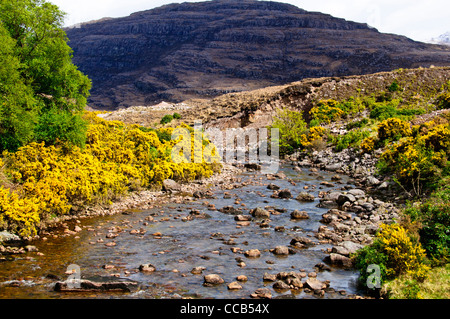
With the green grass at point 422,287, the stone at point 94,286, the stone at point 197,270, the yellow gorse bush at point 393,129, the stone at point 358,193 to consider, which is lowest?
the stone at point 197,270

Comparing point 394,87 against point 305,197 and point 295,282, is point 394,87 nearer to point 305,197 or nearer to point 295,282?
point 305,197

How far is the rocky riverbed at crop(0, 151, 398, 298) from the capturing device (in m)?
12.4

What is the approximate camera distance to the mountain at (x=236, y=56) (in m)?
139

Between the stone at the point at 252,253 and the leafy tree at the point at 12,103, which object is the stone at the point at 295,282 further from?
the leafy tree at the point at 12,103

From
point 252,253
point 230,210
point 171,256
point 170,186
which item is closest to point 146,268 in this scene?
point 171,256

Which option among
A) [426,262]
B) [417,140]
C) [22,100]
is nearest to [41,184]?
[22,100]

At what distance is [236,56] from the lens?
16525 centimetres

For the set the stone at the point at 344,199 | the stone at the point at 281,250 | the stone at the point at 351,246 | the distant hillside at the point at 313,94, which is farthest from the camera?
the distant hillside at the point at 313,94

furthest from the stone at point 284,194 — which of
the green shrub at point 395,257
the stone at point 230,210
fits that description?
the green shrub at point 395,257

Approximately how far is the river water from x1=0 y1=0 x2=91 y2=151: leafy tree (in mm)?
6275

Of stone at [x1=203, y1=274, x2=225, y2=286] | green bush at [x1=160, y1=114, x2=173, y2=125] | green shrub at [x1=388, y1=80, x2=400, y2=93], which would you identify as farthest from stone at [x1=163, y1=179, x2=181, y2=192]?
green shrub at [x1=388, y1=80, x2=400, y2=93]

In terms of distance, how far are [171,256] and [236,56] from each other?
15794 cm

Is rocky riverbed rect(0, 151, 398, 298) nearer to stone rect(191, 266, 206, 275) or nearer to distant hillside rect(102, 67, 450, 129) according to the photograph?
stone rect(191, 266, 206, 275)

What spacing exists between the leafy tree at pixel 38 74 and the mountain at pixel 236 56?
113250mm
